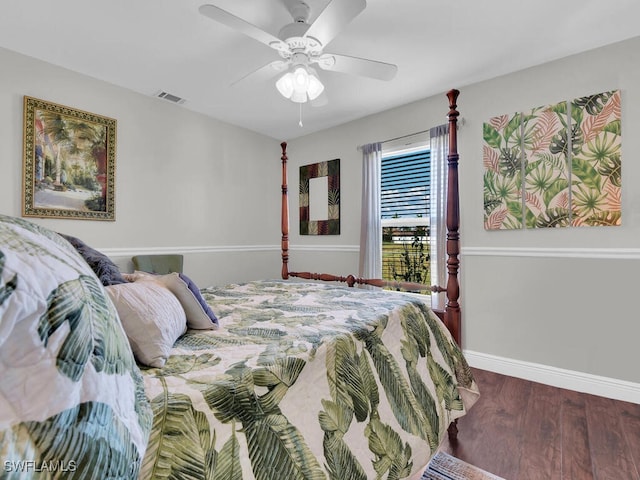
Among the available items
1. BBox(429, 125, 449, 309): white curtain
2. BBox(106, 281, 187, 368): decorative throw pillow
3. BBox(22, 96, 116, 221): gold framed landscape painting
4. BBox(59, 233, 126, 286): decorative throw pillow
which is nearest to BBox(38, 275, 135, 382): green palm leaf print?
BBox(106, 281, 187, 368): decorative throw pillow

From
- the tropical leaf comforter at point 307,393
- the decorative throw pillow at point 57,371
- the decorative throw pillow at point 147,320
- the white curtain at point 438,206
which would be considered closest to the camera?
the decorative throw pillow at point 57,371

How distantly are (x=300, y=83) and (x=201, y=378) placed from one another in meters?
1.82

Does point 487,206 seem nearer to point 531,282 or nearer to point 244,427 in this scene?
point 531,282

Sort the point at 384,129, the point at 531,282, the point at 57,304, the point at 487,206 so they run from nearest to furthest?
the point at 57,304 < the point at 531,282 < the point at 487,206 < the point at 384,129

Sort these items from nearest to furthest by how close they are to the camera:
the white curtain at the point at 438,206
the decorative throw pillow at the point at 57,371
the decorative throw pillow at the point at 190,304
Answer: the decorative throw pillow at the point at 57,371 → the decorative throw pillow at the point at 190,304 → the white curtain at the point at 438,206

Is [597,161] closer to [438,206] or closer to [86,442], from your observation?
[438,206]

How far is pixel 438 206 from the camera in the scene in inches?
120

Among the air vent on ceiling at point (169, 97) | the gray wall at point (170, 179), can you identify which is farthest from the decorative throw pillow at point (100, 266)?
the air vent on ceiling at point (169, 97)

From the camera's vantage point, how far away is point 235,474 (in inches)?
29.5

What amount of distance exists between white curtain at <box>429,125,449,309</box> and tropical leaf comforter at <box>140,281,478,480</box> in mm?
1308

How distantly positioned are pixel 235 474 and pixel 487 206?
111 inches

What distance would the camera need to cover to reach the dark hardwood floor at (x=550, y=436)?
1.56m

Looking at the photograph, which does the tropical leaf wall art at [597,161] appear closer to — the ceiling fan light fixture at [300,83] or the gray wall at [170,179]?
the ceiling fan light fixture at [300,83]

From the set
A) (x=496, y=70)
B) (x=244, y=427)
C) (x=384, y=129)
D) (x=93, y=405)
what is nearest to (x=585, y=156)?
(x=496, y=70)
